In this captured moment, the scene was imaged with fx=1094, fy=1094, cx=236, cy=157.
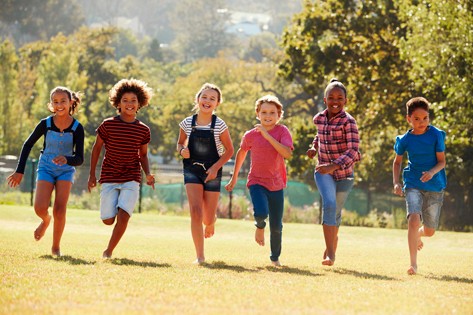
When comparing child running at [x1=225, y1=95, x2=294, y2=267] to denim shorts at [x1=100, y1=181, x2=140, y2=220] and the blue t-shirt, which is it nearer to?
denim shorts at [x1=100, y1=181, x2=140, y2=220]

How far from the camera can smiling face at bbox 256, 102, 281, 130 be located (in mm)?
13031

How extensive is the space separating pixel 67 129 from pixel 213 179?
1.83 metres

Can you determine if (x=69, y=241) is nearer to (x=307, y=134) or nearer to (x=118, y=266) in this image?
(x=118, y=266)

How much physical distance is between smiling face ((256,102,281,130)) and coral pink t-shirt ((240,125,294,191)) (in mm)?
101

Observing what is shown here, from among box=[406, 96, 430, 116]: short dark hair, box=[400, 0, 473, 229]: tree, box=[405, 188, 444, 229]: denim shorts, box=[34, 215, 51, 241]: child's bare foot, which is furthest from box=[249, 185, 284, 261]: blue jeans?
box=[400, 0, 473, 229]: tree

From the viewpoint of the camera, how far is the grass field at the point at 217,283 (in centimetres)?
838

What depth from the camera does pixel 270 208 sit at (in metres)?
13.2

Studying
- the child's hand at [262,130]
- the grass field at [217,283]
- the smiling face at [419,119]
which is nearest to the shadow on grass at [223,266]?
the grass field at [217,283]

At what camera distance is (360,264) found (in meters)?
14.1

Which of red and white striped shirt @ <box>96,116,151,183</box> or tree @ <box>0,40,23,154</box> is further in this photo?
tree @ <box>0,40,23,154</box>

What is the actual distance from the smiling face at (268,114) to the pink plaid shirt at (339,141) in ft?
1.67

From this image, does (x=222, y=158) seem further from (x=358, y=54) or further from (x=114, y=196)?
A: (x=358, y=54)

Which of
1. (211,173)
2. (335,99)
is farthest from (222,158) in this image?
(335,99)

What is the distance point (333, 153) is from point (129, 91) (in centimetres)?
256
